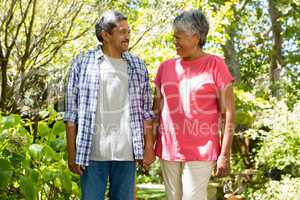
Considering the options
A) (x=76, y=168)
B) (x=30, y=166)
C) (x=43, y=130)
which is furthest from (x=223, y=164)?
(x=43, y=130)

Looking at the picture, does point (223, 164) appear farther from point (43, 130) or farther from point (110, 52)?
point (43, 130)

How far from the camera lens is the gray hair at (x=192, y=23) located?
2.44 m

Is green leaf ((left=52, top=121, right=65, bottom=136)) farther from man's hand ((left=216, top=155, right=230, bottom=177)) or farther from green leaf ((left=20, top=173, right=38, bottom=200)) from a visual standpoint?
man's hand ((left=216, top=155, right=230, bottom=177))

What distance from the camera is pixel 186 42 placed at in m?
2.46

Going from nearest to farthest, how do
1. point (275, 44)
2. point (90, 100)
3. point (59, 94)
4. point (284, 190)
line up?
point (90, 100) → point (59, 94) → point (284, 190) → point (275, 44)

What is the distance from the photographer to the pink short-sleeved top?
7.98 feet

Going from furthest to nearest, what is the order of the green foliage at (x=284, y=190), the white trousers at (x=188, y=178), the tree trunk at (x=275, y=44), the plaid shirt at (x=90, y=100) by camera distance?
1. the tree trunk at (x=275, y=44)
2. the green foliage at (x=284, y=190)
3. the white trousers at (x=188, y=178)
4. the plaid shirt at (x=90, y=100)

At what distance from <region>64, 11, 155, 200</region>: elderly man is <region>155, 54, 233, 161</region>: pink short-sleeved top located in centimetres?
16

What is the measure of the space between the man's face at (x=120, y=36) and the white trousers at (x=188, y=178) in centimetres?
63

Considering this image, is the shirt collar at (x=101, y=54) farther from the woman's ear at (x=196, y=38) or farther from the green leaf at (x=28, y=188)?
the green leaf at (x=28, y=188)

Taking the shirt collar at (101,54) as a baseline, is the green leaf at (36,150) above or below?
below

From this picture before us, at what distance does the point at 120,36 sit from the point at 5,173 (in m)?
1.00

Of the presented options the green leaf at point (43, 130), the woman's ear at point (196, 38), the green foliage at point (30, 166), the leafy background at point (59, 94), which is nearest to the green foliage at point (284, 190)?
the leafy background at point (59, 94)

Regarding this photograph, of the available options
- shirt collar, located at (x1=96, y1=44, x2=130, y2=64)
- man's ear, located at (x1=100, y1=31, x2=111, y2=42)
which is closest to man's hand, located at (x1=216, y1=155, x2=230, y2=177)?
shirt collar, located at (x1=96, y1=44, x2=130, y2=64)
